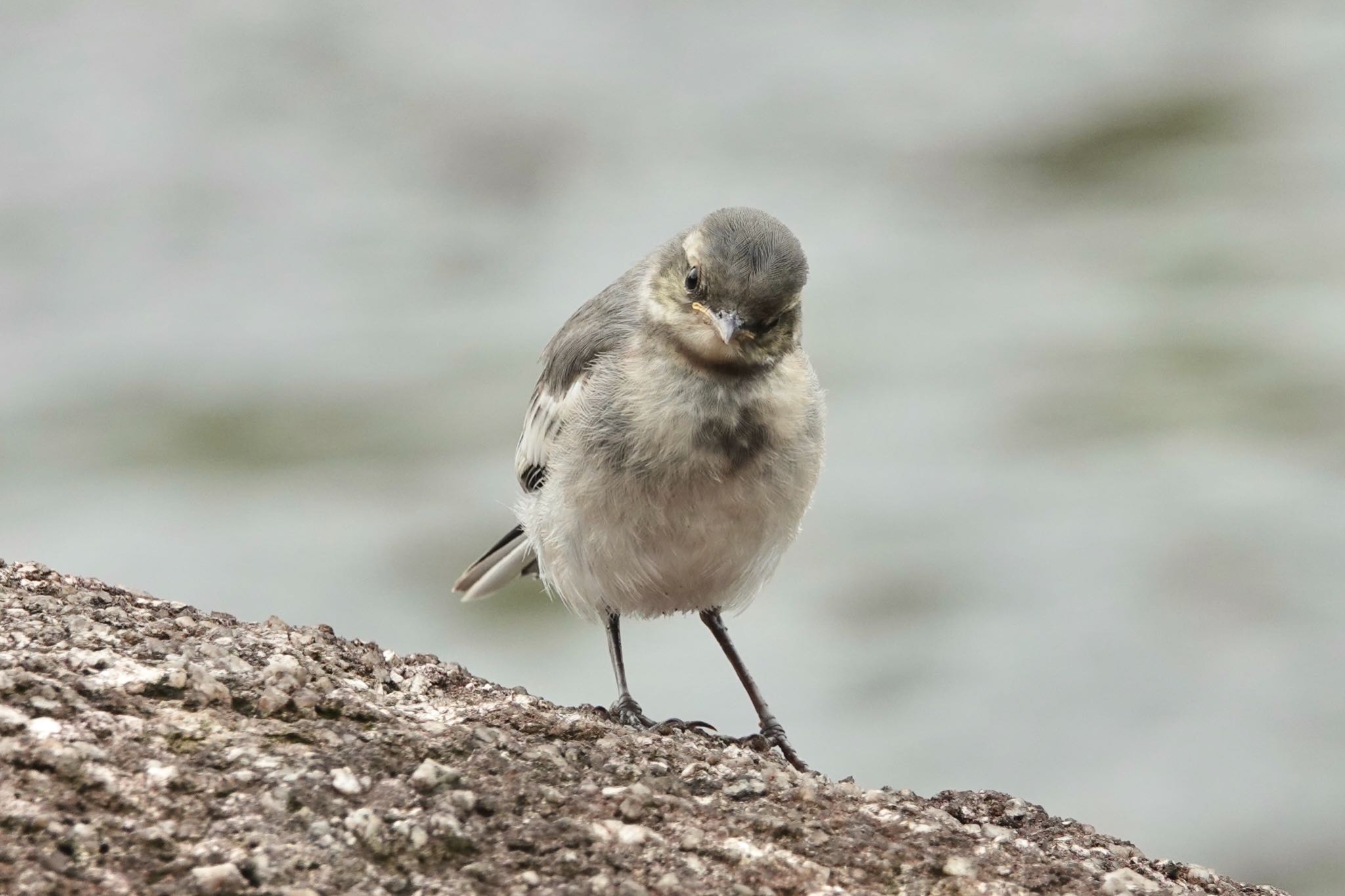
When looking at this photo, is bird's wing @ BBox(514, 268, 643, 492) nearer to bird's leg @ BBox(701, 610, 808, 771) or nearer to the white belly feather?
the white belly feather

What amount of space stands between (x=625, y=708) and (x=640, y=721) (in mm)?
148

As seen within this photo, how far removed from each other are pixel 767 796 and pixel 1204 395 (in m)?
15.3

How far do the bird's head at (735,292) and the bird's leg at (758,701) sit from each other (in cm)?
148

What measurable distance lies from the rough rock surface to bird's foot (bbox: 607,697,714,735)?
2.64 feet

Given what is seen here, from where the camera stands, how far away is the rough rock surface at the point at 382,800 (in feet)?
11.8

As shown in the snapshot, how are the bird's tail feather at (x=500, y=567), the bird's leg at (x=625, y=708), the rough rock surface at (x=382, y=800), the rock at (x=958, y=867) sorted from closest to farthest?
the rough rock surface at (x=382, y=800) < the rock at (x=958, y=867) < the bird's leg at (x=625, y=708) < the bird's tail feather at (x=500, y=567)

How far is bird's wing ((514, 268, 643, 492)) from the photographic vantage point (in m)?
6.86

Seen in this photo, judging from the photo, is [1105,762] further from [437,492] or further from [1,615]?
[1,615]

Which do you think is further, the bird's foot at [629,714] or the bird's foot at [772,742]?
the bird's foot at [629,714]

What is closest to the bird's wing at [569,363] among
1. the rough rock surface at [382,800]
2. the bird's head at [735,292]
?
the bird's head at [735,292]

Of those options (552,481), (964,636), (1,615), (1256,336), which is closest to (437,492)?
(964,636)

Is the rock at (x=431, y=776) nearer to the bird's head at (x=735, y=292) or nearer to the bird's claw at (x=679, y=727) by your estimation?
the bird's claw at (x=679, y=727)

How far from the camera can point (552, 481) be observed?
6.82m

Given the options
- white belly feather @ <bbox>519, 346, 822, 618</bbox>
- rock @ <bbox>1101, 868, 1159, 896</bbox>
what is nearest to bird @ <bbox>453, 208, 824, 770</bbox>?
white belly feather @ <bbox>519, 346, 822, 618</bbox>
